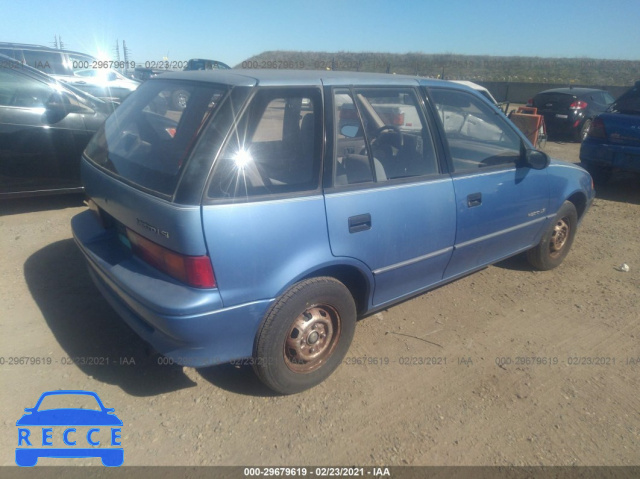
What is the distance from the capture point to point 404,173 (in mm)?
2869

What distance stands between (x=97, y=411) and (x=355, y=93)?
7.71ft

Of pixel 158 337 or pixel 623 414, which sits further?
pixel 623 414

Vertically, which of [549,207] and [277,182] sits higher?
[277,182]

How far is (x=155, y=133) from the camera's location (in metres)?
2.65

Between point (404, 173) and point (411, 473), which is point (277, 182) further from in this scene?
point (411, 473)

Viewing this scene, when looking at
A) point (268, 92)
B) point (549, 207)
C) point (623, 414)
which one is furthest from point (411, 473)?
point (549, 207)

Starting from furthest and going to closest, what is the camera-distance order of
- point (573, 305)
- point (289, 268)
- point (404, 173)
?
point (573, 305) < point (404, 173) < point (289, 268)

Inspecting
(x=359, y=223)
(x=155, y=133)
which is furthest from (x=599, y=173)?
(x=155, y=133)

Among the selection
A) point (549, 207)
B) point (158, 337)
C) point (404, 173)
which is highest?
point (404, 173)

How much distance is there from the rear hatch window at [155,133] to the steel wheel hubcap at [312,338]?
1046 millimetres

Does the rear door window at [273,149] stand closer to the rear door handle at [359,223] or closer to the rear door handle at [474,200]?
the rear door handle at [359,223]

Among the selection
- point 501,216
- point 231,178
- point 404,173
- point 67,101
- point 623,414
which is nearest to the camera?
point 231,178

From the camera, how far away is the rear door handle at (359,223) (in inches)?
98.8

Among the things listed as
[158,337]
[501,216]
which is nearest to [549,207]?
[501,216]
